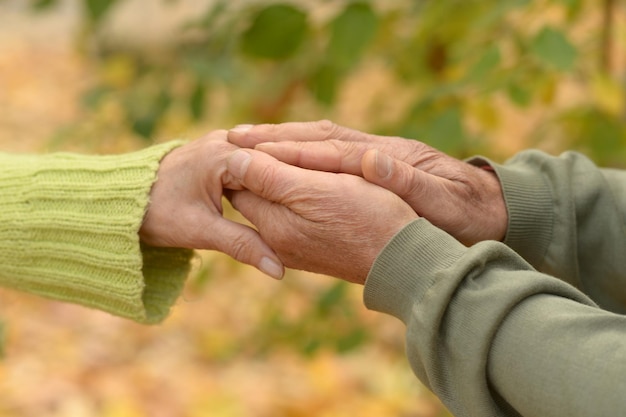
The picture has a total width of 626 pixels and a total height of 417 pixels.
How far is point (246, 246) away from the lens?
3.62 ft

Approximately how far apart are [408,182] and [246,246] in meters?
0.23

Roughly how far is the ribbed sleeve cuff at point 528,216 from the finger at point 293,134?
20cm

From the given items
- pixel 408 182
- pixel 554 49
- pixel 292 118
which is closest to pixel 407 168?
pixel 408 182

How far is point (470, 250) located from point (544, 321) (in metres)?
0.11

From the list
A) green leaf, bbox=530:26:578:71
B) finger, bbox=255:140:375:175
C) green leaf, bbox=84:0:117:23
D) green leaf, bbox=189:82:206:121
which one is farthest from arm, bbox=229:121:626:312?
green leaf, bbox=189:82:206:121

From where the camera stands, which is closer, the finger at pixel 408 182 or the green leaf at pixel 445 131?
the finger at pixel 408 182

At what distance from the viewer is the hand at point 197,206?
1.11 metres

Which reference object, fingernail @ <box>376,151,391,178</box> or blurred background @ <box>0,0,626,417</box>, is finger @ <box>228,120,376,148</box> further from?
blurred background @ <box>0,0,626,417</box>

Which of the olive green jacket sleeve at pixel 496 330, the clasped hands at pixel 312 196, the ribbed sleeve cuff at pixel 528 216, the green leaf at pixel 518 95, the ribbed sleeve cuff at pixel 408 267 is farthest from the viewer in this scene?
the green leaf at pixel 518 95

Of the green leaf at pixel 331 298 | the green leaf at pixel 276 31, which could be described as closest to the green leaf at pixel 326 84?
the green leaf at pixel 276 31

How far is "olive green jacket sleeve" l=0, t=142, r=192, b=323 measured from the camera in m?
1.12

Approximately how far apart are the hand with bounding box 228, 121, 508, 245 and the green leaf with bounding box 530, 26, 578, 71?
0.32 meters

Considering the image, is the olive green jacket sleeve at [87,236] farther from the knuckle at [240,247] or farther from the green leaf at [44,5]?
the green leaf at [44,5]

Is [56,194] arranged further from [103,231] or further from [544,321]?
[544,321]
